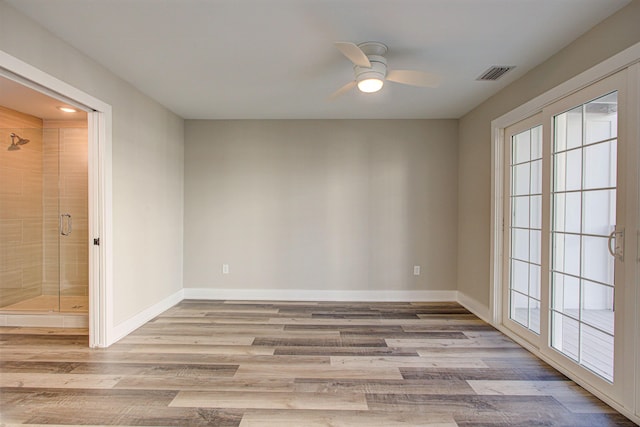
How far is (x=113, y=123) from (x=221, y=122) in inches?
66.4

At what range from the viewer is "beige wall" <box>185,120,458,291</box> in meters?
4.55

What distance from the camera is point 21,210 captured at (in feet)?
13.6

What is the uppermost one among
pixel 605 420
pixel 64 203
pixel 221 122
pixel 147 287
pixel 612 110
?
pixel 221 122

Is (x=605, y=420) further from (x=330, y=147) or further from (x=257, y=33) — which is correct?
(x=330, y=147)

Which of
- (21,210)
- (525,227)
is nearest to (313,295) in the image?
(525,227)

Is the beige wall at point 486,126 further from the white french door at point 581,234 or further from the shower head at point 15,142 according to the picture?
the shower head at point 15,142

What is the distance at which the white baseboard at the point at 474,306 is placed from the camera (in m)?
3.71

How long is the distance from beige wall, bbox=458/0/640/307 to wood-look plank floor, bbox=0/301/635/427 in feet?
2.80

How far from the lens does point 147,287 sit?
3688 millimetres

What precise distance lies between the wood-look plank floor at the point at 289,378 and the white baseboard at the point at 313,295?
0.87 metres

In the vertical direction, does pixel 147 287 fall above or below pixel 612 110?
below

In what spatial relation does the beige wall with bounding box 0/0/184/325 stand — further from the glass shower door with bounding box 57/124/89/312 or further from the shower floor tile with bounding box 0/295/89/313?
the glass shower door with bounding box 57/124/89/312

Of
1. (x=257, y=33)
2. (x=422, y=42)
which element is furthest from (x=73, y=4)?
(x=422, y=42)

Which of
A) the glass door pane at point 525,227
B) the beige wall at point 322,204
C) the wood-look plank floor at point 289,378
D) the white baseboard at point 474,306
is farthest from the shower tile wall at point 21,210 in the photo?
the glass door pane at point 525,227
